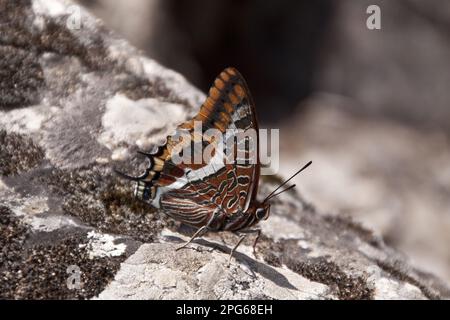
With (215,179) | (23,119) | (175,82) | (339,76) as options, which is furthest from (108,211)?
(339,76)

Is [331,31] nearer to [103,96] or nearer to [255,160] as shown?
[103,96]

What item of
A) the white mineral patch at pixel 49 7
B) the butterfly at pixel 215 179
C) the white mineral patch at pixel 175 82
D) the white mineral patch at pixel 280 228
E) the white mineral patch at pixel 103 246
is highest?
the white mineral patch at pixel 49 7

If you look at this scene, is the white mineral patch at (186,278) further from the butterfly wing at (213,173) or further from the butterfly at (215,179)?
the butterfly wing at (213,173)

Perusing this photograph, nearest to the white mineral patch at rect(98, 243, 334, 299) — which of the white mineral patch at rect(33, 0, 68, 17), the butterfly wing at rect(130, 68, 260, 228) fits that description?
the butterfly wing at rect(130, 68, 260, 228)

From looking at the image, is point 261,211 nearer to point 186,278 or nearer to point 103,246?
point 186,278

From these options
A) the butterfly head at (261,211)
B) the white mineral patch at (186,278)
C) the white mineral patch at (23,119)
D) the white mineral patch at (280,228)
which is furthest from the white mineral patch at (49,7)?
the butterfly head at (261,211)
